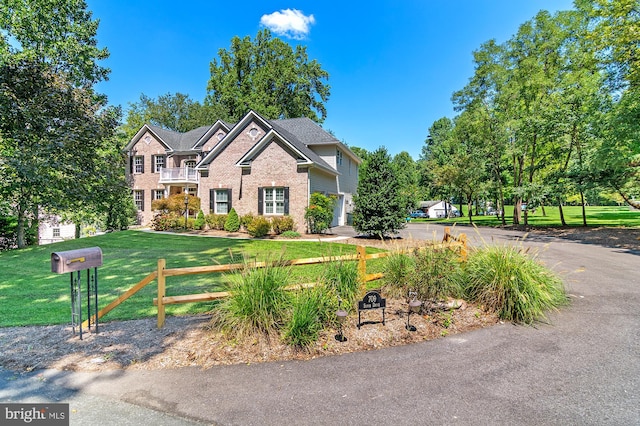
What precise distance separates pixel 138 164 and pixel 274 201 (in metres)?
16.6

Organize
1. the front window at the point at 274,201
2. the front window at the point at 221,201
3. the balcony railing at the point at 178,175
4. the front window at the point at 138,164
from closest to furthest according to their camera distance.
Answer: the front window at the point at 274,201, the front window at the point at 221,201, the balcony railing at the point at 178,175, the front window at the point at 138,164

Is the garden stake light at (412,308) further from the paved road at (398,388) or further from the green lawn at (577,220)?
the green lawn at (577,220)

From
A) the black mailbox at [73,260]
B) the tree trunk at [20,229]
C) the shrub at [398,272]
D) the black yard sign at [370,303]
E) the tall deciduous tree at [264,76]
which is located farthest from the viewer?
the tall deciduous tree at [264,76]

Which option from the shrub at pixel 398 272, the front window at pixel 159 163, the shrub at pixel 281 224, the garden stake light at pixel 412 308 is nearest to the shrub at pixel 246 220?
the shrub at pixel 281 224

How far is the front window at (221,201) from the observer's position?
65.5 ft

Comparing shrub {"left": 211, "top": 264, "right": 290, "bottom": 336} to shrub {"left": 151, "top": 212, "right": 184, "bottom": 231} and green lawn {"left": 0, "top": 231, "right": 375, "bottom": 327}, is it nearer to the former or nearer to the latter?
green lawn {"left": 0, "top": 231, "right": 375, "bottom": 327}

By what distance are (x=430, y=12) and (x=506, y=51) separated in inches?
487

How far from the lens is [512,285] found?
208 inches

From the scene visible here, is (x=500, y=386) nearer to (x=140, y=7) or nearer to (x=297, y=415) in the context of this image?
(x=297, y=415)

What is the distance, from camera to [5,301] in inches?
251

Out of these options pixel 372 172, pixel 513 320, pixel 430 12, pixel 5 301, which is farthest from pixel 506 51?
pixel 5 301

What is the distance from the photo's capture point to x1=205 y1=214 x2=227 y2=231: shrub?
63.8 feet

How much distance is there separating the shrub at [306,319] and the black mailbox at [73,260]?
Result: 300 centimetres

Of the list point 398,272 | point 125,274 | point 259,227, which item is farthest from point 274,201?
point 398,272
